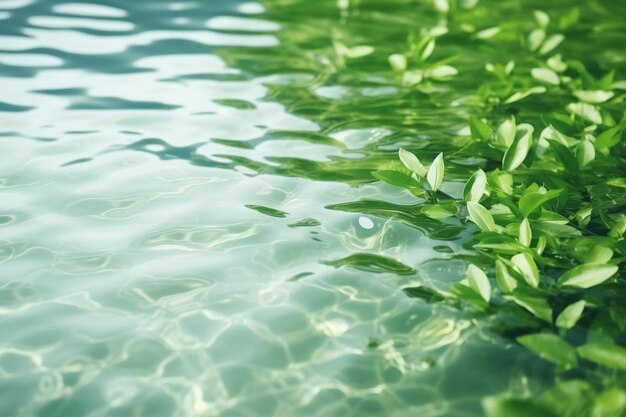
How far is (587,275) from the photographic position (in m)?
1.67

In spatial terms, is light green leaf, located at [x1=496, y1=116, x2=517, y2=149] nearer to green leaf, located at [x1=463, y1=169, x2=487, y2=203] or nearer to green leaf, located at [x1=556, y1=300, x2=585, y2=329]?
green leaf, located at [x1=463, y1=169, x2=487, y2=203]

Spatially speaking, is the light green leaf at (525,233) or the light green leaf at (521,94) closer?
the light green leaf at (525,233)

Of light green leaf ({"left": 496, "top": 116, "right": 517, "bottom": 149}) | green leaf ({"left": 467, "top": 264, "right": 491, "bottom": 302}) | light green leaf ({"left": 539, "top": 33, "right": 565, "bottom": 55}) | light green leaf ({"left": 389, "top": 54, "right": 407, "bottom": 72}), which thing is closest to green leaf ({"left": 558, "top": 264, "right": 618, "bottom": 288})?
green leaf ({"left": 467, "top": 264, "right": 491, "bottom": 302})

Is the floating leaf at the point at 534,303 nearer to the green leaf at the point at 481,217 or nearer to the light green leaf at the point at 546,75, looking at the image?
the green leaf at the point at 481,217

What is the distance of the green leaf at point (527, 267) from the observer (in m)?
1.69

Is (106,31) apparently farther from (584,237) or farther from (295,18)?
(584,237)

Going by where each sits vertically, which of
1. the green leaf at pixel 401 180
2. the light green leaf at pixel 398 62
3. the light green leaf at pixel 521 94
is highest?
the light green leaf at pixel 398 62

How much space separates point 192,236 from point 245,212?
199 mm

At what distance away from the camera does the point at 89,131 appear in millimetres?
2689

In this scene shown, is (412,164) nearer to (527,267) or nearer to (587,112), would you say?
(527,267)

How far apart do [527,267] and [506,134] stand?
740 mm

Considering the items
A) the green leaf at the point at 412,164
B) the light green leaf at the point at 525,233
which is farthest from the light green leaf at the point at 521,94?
the light green leaf at the point at 525,233

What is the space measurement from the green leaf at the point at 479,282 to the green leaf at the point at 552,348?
0.16m

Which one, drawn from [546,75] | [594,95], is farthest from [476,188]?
[546,75]
